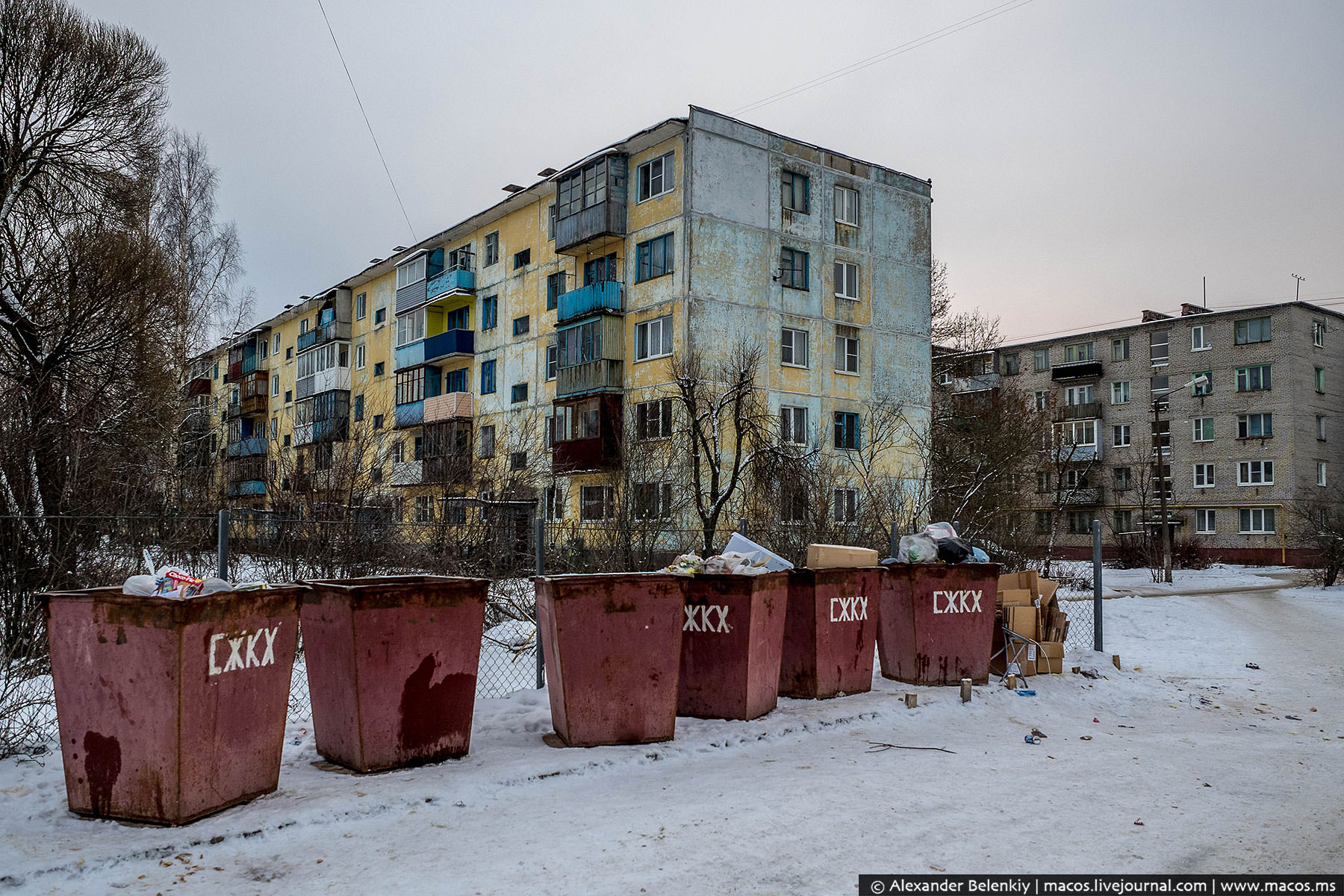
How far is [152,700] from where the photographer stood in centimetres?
467

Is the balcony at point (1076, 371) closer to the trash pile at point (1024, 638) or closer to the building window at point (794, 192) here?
the building window at point (794, 192)

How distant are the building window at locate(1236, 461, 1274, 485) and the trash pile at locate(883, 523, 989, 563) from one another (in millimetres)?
43466

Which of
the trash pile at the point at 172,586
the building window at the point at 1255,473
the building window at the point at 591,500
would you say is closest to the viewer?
the trash pile at the point at 172,586

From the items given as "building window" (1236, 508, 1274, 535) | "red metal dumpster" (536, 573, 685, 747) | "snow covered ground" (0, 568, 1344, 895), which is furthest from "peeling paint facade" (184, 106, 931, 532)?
"building window" (1236, 508, 1274, 535)

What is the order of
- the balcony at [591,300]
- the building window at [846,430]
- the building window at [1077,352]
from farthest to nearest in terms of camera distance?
the building window at [1077,352], the building window at [846,430], the balcony at [591,300]

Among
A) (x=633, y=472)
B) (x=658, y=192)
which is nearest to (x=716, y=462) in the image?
(x=633, y=472)

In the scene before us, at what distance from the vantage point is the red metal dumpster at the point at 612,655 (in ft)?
21.0

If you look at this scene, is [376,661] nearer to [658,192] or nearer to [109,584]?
[109,584]

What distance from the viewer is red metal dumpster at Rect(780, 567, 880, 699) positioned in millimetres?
8227

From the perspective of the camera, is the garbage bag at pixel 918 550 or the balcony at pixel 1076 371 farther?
the balcony at pixel 1076 371

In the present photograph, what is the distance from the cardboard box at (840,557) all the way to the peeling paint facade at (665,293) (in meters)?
14.8

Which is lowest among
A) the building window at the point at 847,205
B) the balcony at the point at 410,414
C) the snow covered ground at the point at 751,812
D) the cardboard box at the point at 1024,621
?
the snow covered ground at the point at 751,812

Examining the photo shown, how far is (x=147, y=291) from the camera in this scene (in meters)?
16.6

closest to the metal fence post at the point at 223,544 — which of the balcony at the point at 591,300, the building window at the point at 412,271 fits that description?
the balcony at the point at 591,300
